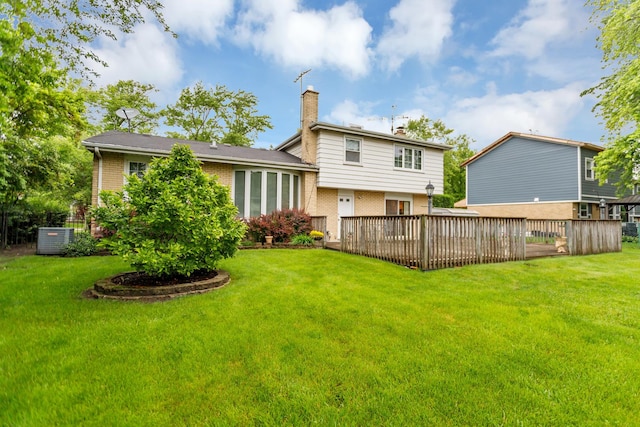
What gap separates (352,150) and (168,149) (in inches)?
308

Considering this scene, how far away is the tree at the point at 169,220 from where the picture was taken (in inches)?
183

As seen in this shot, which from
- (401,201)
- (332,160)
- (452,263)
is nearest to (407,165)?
(401,201)

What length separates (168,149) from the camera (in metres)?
11.2

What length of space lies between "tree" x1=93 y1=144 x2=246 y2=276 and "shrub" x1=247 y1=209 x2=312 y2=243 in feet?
17.4

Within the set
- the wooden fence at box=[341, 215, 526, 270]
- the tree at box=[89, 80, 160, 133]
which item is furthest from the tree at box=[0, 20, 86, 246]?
the tree at box=[89, 80, 160, 133]

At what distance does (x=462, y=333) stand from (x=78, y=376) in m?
3.74

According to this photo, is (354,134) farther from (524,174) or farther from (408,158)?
(524,174)

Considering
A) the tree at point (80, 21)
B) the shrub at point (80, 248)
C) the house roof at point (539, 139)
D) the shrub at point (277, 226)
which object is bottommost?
the shrub at point (80, 248)

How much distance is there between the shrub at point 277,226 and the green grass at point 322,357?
568cm

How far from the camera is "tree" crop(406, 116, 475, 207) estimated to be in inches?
1299

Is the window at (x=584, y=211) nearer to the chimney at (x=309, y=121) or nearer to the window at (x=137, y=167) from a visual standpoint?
the chimney at (x=309, y=121)

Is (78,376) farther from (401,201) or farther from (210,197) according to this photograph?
(401,201)

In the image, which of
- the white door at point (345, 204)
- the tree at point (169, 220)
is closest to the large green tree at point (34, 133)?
the tree at point (169, 220)

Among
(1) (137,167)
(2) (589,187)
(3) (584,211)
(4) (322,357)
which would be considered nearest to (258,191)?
(1) (137,167)
